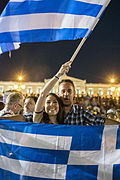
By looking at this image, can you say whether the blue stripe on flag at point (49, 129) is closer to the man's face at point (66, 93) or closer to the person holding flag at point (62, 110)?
the person holding flag at point (62, 110)

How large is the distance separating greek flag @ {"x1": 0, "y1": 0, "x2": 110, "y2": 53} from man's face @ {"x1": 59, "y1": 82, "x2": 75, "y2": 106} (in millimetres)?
789

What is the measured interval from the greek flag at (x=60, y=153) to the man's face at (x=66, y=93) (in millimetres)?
514

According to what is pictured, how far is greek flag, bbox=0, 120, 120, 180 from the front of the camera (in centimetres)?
204

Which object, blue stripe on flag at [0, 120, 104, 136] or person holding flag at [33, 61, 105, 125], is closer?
blue stripe on flag at [0, 120, 104, 136]

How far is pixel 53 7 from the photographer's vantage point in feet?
9.57

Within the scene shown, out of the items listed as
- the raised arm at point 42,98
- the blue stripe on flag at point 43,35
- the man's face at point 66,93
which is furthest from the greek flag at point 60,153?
the blue stripe on flag at point 43,35

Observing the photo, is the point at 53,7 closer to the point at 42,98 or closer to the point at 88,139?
the point at 42,98

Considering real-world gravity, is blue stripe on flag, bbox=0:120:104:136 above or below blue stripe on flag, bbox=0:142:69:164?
above

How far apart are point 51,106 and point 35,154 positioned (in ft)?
2.10

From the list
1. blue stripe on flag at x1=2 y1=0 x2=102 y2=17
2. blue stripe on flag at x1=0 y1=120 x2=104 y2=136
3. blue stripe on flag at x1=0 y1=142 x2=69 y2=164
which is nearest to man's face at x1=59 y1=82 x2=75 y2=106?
blue stripe on flag at x1=0 y1=120 x2=104 y2=136

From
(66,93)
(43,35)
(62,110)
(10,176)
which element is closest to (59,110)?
(62,110)

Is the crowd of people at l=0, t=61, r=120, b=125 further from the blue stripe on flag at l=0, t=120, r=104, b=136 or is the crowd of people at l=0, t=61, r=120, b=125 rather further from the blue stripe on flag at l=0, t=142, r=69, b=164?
the blue stripe on flag at l=0, t=142, r=69, b=164

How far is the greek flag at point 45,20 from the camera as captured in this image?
2902 millimetres

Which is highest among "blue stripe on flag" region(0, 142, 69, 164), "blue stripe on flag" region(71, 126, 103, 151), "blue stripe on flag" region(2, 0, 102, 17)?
"blue stripe on flag" region(2, 0, 102, 17)
